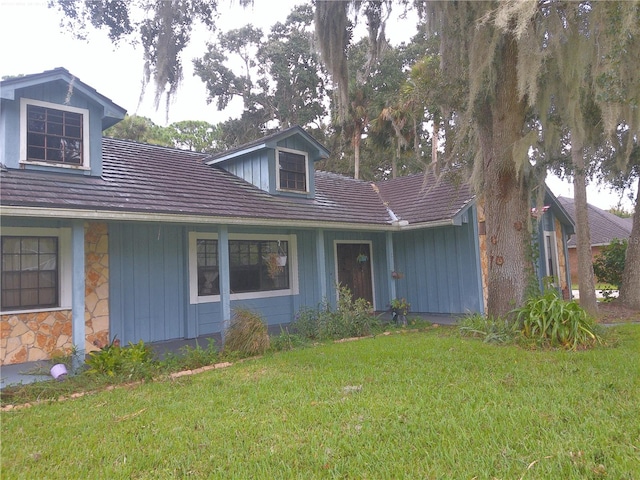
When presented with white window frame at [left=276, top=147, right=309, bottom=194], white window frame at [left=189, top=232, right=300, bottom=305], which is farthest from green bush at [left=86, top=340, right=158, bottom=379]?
white window frame at [left=276, top=147, right=309, bottom=194]

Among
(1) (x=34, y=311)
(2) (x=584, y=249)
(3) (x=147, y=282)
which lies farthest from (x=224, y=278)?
(2) (x=584, y=249)

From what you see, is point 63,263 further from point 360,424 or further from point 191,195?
point 360,424

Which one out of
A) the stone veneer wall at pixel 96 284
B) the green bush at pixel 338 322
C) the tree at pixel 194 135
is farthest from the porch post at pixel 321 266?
the tree at pixel 194 135

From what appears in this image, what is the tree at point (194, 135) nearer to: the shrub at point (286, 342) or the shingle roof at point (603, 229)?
the shingle roof at point (603, 229)

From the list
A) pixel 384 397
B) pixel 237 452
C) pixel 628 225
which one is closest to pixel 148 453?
pixel 237 452

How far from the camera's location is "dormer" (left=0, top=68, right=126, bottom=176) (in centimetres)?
628

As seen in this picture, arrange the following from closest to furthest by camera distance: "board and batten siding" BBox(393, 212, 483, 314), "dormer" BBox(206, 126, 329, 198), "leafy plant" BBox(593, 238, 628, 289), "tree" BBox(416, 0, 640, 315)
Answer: "tree" BBox(416, 0, 640, 315)
"dormer" BBox(206, 126, 329, 198)
"board and batten siding" BBox(393, 212, 483, 314)
"leafy plant" BBox(593, 238, 628, 289)

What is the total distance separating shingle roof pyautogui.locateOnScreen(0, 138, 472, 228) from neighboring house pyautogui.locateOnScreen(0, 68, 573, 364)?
0.14 ft

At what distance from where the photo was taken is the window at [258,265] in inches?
353

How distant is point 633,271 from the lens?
1098 cm

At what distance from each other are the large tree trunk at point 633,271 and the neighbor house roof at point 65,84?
476 inches

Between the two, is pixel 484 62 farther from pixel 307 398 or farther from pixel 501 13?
pixel 307 398

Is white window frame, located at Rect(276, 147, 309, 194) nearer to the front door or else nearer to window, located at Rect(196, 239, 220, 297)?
the front door

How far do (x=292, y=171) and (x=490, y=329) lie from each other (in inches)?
219
